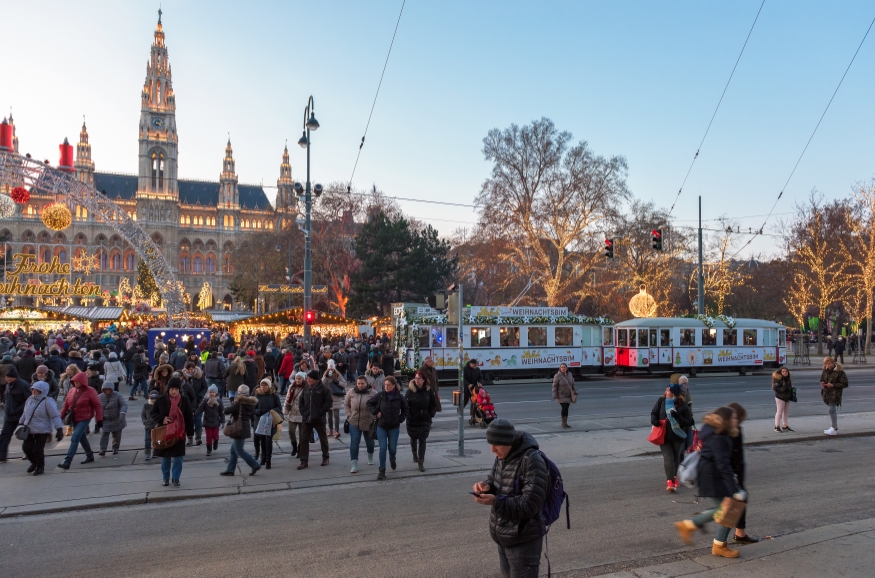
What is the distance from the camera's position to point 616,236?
46438 millimetres

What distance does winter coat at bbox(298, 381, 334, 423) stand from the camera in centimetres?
1023

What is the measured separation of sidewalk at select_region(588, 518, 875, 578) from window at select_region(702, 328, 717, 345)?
23.6 metres

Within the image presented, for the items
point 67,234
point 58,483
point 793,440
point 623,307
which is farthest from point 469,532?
point 67,234

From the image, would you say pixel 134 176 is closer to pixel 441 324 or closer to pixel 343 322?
pixel 343 322

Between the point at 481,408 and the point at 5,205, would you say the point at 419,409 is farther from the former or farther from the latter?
the point at 5,205

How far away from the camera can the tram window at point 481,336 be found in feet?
83.3

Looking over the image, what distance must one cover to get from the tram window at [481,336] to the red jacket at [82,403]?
53.5 ft

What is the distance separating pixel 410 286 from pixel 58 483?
43.4m

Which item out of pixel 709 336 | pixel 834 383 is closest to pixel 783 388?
pixel 834 383

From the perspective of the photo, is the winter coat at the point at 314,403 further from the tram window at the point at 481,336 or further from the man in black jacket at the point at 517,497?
the tram window at the point at 481,336

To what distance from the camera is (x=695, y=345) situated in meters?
29.0


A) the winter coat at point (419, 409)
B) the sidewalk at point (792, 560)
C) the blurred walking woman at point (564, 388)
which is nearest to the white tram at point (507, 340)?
the blurred walking woman at point (564, 388)

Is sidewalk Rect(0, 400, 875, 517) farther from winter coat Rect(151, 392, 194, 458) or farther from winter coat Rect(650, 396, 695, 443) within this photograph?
winter coat Rect(650, 396, 695, 443)

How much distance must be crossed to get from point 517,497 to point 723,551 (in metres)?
3.42
